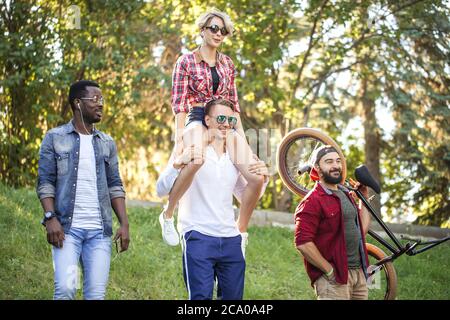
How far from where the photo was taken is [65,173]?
4.31 m

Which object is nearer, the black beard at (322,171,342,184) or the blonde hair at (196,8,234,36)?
the black beard at (322,171,342,184)

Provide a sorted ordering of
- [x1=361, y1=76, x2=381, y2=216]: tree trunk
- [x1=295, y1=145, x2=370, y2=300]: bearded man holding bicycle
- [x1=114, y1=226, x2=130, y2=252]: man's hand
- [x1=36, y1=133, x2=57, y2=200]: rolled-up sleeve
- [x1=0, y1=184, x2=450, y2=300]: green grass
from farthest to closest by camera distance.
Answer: [x1=361, y1=76, x2=381, y2=216]: tree trunk
[x1=0, y1=184, x2=450, y2=300]: green grass
[x1=114, y1=226, x2=130, y2=252]: man's hand
[x1=36, y1=133, x2=57, y2=200]: rolled-up sleeve
[x1=295, y1=145, x2=370, y2=300]: bearded man holding bicycle

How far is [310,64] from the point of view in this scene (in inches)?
524

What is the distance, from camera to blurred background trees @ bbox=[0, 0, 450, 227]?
10.9 m

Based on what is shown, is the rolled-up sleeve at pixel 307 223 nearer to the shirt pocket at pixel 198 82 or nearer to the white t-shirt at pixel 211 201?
the white t-shirt at pixel 211 201

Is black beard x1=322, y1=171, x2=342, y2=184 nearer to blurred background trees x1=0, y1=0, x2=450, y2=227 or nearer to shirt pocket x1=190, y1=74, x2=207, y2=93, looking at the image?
shirt pocket x1=190, y1=74, x2=207, y2=93

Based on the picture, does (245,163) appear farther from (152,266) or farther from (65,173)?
(152,266)

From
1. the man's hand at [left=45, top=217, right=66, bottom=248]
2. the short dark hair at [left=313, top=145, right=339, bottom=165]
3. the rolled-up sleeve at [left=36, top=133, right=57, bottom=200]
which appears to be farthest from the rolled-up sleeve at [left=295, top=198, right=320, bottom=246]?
the rolled-up sleeve at [left=36, top=133, right=57, bottom=200]

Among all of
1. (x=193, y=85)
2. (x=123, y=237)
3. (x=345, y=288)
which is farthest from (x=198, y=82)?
(x=345, y=288)

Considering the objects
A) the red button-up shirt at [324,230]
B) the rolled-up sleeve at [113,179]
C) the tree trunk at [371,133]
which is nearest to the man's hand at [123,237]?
the rolled-up sleeve at [113,179]

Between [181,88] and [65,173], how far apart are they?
3.64ft

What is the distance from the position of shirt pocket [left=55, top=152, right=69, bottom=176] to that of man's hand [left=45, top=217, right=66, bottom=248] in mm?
347
